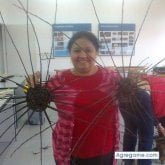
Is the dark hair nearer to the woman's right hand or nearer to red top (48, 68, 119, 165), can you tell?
red top (48, 68, 119, 165)

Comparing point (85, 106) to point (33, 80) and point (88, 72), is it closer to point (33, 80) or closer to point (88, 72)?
point (33, 80)

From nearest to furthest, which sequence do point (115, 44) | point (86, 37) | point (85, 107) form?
1. point (85, 107)
2. point (86, 37)
3. point (115, 44)

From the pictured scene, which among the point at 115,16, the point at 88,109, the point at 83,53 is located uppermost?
the point at 115,16

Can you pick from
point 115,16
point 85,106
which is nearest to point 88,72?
point 85,106

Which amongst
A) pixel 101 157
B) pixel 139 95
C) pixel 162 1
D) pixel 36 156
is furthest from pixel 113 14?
pixel 139 95

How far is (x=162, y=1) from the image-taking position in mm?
5402

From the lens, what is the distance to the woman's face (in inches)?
31.7

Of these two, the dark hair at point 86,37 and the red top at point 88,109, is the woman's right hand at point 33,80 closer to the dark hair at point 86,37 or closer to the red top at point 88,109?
the red top at point 88,109

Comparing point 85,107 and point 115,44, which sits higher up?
point 115,44

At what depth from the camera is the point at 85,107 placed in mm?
723

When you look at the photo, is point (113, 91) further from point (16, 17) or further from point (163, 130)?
point (16, 17)

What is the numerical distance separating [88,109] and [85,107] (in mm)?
12

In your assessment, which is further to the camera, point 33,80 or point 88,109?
point 88,109

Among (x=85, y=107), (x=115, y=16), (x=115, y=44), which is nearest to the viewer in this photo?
(x=85, y=107)
